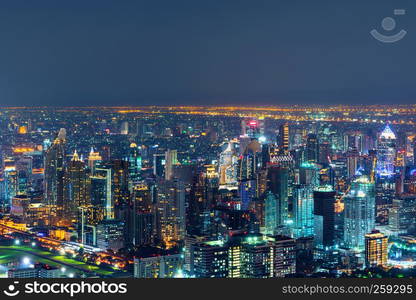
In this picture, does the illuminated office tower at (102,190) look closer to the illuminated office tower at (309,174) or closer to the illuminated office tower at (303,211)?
the illuminated office tower at (303,211)

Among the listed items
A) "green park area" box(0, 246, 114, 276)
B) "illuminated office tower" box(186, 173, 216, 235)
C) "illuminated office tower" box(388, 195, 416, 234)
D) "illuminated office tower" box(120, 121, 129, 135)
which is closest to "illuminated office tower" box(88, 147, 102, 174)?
"illuminated office tower" box(120, 121, 129, 135)

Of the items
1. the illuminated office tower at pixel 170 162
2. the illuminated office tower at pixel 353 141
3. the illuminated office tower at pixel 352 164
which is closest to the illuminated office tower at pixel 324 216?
the illuminated office tower at pixel 352 164

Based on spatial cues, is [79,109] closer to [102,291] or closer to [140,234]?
[140,234]

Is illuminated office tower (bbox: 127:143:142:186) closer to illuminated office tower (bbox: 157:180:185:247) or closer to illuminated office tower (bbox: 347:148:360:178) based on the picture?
illuminated office tower (bbox: 157:180:185:247)

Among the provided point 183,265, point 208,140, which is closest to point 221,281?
point 183,265

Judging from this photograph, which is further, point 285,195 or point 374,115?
point 285,195
